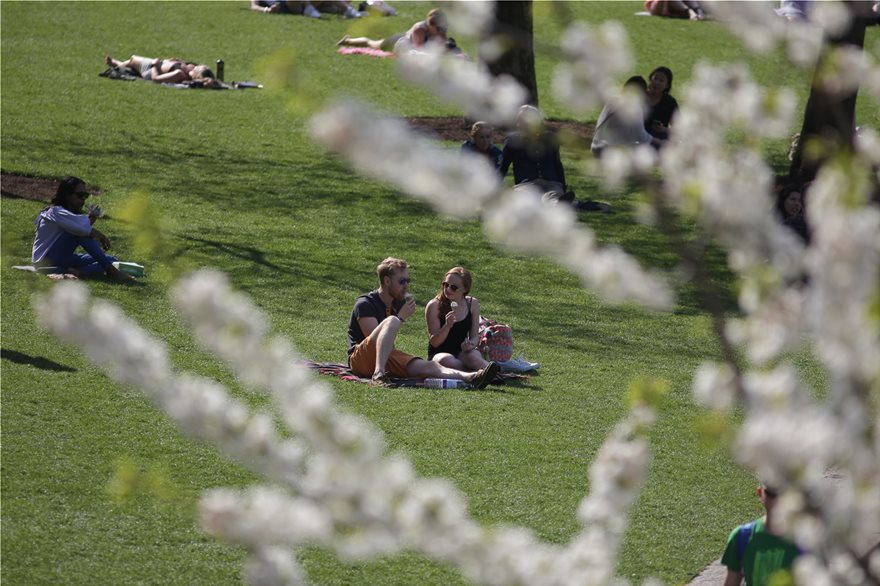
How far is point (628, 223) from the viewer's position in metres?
16.2

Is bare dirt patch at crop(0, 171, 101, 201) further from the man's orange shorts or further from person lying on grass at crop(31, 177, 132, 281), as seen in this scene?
the man's orange shorts

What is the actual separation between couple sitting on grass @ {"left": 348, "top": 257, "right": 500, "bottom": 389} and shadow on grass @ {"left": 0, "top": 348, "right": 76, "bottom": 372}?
2292 mm

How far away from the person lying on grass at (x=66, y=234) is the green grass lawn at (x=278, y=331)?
1.03ft

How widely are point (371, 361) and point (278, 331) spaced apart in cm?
157

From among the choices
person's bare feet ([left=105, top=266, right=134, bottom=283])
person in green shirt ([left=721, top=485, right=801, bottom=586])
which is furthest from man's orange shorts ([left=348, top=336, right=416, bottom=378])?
person in green shirt ([left=721, top=485, right=801, bottom=586])

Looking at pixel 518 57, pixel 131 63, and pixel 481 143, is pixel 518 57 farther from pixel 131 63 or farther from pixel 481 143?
pixel 131 63

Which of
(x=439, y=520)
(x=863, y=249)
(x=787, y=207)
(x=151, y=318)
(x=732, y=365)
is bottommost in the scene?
(x=151, y=318)

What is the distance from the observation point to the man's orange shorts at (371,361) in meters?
10.2

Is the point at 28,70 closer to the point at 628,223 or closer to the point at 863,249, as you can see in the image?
the point at 628,223

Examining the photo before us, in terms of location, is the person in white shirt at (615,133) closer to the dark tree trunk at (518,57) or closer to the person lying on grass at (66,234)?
the dark tree trunk at (518,57)

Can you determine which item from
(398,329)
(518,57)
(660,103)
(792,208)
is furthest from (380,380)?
(518,57)

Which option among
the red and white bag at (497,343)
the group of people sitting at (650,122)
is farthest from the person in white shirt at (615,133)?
the red and white bag at (497,343)

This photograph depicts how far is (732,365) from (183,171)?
52.9 feet

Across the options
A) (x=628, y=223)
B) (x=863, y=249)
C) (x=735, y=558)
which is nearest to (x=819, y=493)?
(x=863, y=249)
